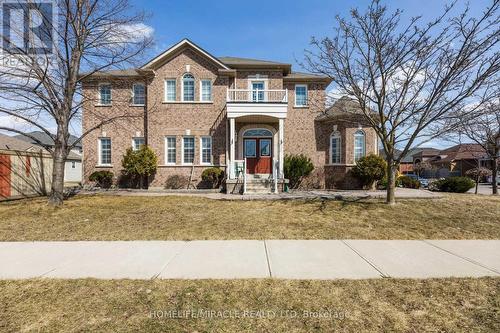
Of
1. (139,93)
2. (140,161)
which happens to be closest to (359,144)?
(140,161)

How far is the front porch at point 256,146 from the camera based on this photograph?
1488cm

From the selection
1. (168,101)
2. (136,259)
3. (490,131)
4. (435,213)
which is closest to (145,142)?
(168,101)

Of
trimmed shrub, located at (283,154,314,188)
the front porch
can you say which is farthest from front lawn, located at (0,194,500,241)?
trimmed shrub, located at (283,154,314,188)

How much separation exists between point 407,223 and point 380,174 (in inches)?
349

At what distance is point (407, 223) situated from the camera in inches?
328

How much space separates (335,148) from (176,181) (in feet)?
35.6

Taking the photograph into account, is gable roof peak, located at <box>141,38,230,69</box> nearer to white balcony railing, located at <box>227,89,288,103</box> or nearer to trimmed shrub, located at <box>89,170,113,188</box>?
white balcony railing, located at <box>227,89,288,103</box>

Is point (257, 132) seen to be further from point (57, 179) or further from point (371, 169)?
point (57, 179)

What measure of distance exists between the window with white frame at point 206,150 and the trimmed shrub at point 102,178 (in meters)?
6.10

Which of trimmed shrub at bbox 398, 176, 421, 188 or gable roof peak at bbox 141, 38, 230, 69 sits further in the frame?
trimmed shrub at bbox 398, 176, 421, 188

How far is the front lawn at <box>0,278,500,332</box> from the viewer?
10.1 ft

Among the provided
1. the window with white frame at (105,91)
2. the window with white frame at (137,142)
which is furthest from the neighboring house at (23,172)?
the window with white frame at (105,91)

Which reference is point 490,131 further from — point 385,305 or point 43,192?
point 43,192

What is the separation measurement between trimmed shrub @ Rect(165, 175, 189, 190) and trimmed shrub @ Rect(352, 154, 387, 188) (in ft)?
35.7
